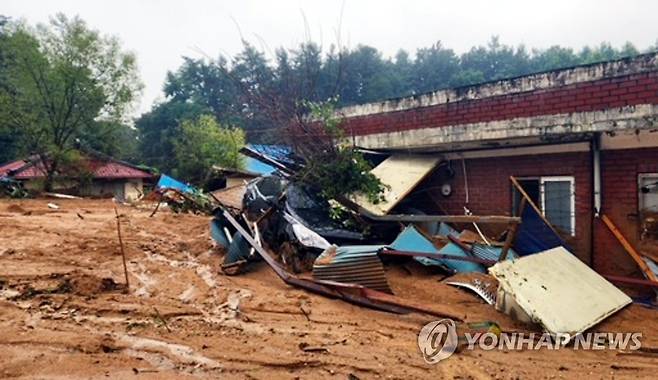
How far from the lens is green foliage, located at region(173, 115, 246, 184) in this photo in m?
22.6

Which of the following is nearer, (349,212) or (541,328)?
(541,328)

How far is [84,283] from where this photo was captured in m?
5.30

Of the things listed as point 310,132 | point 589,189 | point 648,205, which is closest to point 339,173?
point 310,132

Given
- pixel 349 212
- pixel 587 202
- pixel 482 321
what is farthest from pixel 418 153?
pixel 482 321

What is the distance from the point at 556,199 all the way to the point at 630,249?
1262 millimetres

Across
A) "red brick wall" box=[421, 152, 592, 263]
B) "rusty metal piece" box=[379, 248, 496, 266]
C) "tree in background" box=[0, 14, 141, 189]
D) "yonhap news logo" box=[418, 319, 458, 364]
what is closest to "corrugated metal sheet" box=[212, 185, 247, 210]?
"rusty metal piece" box=[379, 248, 496, 266]

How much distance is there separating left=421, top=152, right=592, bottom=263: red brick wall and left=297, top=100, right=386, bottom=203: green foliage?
1.27 m

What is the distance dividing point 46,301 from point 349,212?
14.9ft

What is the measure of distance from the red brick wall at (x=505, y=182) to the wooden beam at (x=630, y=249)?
275mm

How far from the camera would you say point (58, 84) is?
2447cm

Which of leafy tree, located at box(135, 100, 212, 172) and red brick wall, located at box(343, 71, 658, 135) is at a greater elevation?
leafy tree, located at box(135, 100, 212, 172)

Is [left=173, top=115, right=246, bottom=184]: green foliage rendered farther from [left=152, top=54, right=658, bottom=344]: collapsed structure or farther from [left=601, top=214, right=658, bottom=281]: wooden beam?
[left=601, top=214, right=658, bottom=281]: wooden beam

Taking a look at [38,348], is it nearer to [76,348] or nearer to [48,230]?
[76,348]

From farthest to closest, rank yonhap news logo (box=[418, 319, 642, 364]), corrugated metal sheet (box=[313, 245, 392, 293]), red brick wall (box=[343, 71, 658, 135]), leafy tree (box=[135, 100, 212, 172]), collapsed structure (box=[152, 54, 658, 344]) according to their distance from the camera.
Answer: leafy tree (box=[135, 100, 212, 172])
red brick wall (box=[343, 71, 658, 135])
corrugated metal sheet (box=[313, 245, 392, 293])
collapsed structure (box=[152, 54, 658, 344])
yonhap news logo (box=[418, 319, 642, 364])
